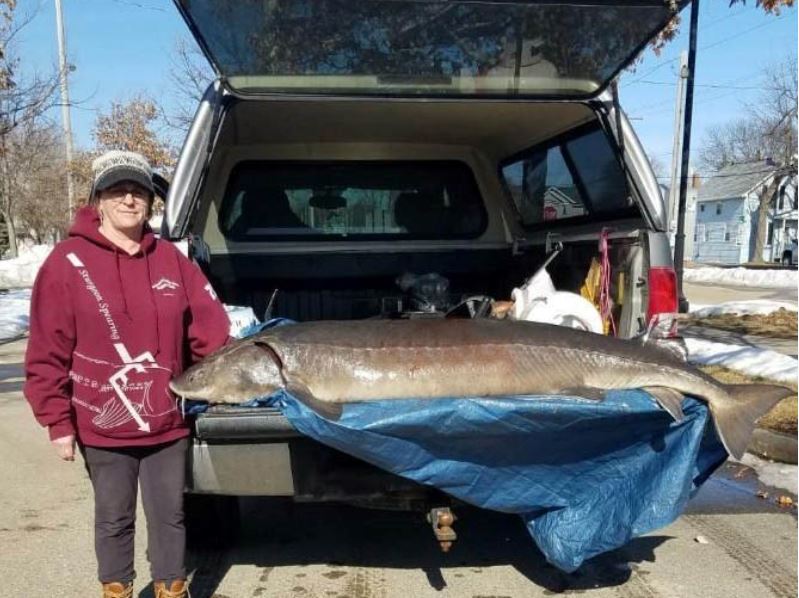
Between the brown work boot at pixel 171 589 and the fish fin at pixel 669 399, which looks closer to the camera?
the fish fin at pixel 669 399

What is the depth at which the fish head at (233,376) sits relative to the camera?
8.85 ft

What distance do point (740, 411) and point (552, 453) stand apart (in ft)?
2.38

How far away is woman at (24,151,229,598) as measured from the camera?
2.62m

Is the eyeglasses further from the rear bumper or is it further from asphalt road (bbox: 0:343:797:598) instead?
asphalt road (bbox: 0:343:797:598)

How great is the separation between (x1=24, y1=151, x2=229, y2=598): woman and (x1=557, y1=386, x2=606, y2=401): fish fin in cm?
144

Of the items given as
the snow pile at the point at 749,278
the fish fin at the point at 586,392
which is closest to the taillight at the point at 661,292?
the fish fin at the point at 586,392

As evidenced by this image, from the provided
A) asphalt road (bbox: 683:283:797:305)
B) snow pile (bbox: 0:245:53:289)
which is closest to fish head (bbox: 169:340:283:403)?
asphalt road (bbox: 683:283:797:305)

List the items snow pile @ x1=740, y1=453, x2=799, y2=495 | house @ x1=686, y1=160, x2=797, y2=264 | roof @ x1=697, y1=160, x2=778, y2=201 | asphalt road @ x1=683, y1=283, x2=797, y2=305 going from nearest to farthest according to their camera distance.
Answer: snow pile @ x1=740, y1=453, x2=799, y2=495 → asphalt road @ x1=683, y1=283, x2=797, y2=305 → house @ x1=686, y1=160, x2=797, y2=264 → roof @ x1=697, y1=160, x2=778, y2=201

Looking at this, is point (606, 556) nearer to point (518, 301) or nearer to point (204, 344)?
point (518, 301)

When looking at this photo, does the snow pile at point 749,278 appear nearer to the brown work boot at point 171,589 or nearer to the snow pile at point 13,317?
the snow pile at point 13,317

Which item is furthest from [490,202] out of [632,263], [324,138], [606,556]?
[606,556]

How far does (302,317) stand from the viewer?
5.20m

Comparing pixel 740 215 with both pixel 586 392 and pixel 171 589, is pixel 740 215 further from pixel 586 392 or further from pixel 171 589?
pixel 171 589

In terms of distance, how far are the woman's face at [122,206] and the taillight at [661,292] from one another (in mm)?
2190
